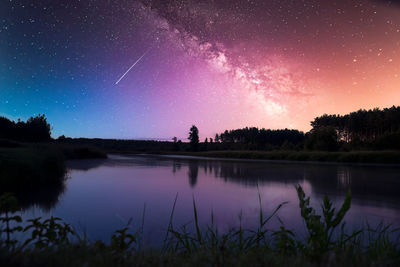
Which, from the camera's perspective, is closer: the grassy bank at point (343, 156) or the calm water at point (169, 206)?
the calm water at point (169, 206)

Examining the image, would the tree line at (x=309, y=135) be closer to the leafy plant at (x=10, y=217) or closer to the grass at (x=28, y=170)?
the grass at (x=28, y=170)

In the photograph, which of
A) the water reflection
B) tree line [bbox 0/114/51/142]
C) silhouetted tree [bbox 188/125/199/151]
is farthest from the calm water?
silhouetted tree [bbox 188/125/199/151]

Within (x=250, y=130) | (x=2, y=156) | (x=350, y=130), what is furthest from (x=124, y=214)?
(x=250, y=130)

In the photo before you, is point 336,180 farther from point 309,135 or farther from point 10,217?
point 309,135

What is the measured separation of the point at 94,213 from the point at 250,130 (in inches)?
3488

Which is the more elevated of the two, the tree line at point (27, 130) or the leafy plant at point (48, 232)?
the tree line at point (27, 130)

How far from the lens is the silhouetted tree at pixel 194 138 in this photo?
65875 millimetres

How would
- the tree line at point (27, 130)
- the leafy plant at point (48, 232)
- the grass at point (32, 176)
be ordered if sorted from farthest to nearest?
1. the tree line at point (27, 130)
2. the grass at point (32, 176)
3. the leafy plant at point (48, 232)

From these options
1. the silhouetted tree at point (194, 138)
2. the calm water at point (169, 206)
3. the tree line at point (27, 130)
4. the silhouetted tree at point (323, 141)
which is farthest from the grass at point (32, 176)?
the silhouetted tree at point (194, 138)

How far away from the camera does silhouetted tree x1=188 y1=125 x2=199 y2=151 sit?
6588cm

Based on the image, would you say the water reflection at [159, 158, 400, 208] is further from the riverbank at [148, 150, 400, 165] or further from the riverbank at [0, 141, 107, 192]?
the riverbank at [148, 150, 400, 165]

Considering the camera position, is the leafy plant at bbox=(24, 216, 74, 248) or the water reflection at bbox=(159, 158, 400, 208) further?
the water reflection at bbox=(159, 158, 400, 208)

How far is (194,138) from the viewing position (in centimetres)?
6612

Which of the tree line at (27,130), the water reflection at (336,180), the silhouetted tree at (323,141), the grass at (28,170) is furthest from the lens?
the silhouetted tree at (323,141)
